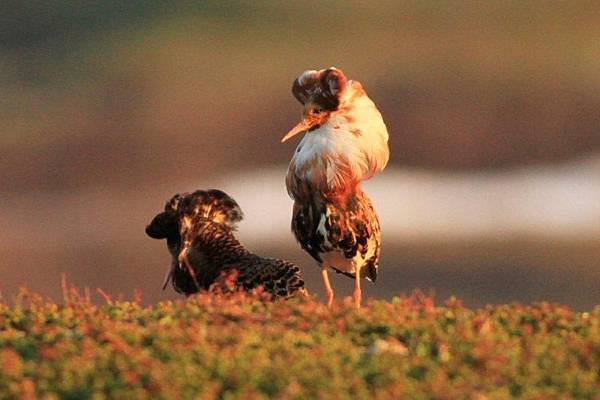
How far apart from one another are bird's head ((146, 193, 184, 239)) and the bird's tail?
230 millimetres

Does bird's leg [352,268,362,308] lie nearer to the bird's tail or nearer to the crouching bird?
the crouching bird

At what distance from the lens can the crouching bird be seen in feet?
44.1

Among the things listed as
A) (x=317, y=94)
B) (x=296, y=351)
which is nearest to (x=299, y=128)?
(x=317, y=94)

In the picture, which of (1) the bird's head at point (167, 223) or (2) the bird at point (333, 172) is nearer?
(2) the bird at point (333, 172)

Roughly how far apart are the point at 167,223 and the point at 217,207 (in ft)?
2.08

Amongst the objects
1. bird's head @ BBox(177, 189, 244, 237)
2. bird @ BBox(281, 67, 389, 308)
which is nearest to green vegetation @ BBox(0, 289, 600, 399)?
bird @ BBox(281, 67, 389, 308)

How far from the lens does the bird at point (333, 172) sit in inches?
531

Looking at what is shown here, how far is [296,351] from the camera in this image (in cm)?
880

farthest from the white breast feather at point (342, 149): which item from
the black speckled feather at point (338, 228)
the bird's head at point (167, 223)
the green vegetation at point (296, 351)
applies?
the green vegetation at point (296, 351)

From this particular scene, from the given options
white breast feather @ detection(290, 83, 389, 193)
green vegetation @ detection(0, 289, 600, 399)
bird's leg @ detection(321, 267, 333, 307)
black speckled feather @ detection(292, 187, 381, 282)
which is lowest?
green vegetation @ detection(0, 289, 600, 399)

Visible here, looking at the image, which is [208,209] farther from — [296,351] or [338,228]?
[296,351]

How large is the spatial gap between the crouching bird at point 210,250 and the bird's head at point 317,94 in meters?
1.49

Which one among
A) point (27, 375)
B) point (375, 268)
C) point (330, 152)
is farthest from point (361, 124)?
point (27, 375)

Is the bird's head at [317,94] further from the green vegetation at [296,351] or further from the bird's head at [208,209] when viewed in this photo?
the green vegetation at [296,351]
